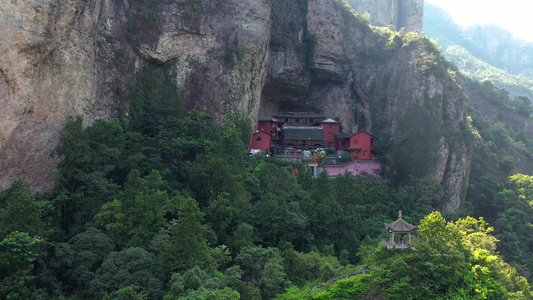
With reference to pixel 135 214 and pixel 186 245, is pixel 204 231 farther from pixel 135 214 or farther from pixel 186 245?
pixel 135 214

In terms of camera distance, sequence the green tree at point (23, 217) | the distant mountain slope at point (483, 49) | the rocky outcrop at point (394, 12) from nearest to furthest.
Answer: the green tree at point (23, 217) → the rocky outcrop at point (394, 12) → the distant mountain slope at point (483, 49)

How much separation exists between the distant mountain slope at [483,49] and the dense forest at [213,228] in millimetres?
54088

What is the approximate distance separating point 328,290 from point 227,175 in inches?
379

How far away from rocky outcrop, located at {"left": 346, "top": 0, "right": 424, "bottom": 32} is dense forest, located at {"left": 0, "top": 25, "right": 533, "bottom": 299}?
3698 cm

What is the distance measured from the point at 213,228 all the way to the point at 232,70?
15.2m

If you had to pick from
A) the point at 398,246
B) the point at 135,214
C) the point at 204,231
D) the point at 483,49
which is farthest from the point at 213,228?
the point at 483,49

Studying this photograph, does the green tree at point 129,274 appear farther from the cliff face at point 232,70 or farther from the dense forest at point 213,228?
the cliff face at point 232,70

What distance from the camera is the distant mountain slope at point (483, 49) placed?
80.6m

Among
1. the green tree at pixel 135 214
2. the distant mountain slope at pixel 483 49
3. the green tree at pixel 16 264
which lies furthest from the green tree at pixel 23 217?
the distant mountain slope at pixel 483 49

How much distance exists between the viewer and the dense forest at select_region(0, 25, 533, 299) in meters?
17.2

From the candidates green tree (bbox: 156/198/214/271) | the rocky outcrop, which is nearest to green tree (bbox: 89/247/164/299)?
green tree (bbox: 156/198/214/271)

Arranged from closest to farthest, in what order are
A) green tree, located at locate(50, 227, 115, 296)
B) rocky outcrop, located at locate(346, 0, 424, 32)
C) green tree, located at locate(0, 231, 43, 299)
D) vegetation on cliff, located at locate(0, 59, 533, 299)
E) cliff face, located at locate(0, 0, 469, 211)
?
green tree, located at locate(0, 231, 43, 299) → vegetation on cliff, located at locate(0, 59, 533, 299) → green tree, located at locate(50, 227, 115, 296) → cliff face, located at locate(0, 0, 469, 211) → rocky outcrop, located at locate(346, 0, 424, 32)

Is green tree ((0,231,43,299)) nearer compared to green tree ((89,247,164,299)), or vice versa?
green tree ((0,231,43,299))

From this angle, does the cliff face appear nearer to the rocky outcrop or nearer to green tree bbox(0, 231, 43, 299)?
green tree bbox(0, 231, 43, 299)
